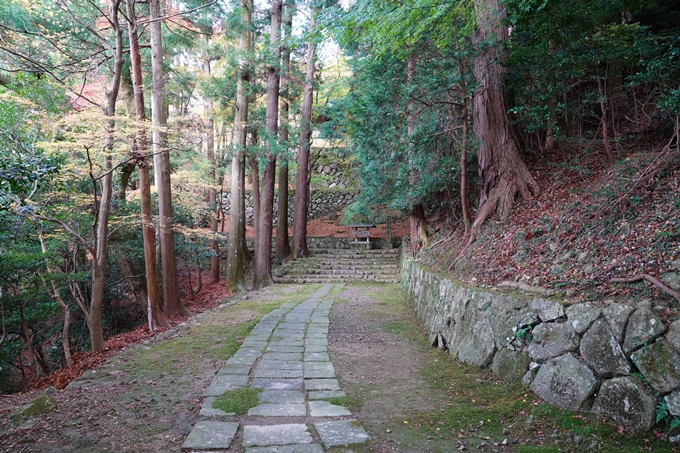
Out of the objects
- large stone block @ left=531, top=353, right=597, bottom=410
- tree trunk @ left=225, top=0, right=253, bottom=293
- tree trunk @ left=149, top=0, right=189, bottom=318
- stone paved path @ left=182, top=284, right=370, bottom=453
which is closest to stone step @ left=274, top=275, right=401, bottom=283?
tree trunk @ left=225, top=0, right=253, bottom=293

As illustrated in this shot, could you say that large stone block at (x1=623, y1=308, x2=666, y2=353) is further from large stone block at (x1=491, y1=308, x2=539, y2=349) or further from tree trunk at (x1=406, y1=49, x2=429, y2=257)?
tree trunk at (x1=406, y1=49, x2=429, y2=257)

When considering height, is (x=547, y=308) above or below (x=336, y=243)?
below

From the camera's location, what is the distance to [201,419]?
2.74 m

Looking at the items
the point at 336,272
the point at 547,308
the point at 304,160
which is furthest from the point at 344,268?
the point at 547,308

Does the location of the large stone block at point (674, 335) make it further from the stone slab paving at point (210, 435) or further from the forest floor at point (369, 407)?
the stone slab paving at point (210, 435)

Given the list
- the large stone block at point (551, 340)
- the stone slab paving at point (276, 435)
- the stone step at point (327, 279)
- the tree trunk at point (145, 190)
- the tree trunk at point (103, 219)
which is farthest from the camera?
the stone step at point (327, 279)

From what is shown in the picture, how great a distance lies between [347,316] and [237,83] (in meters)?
7.35

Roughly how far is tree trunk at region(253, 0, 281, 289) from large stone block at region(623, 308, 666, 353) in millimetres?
8910

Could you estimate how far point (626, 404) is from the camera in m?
2.24

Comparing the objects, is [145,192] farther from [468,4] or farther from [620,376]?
[620,376]

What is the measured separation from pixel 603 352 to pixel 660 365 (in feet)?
1.04

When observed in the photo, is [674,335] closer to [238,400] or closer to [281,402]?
[281,402]

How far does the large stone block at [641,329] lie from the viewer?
221 centimetres

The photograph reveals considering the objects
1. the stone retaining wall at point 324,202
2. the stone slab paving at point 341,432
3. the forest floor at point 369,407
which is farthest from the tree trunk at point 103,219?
the stone retaining wall at point 324,202
